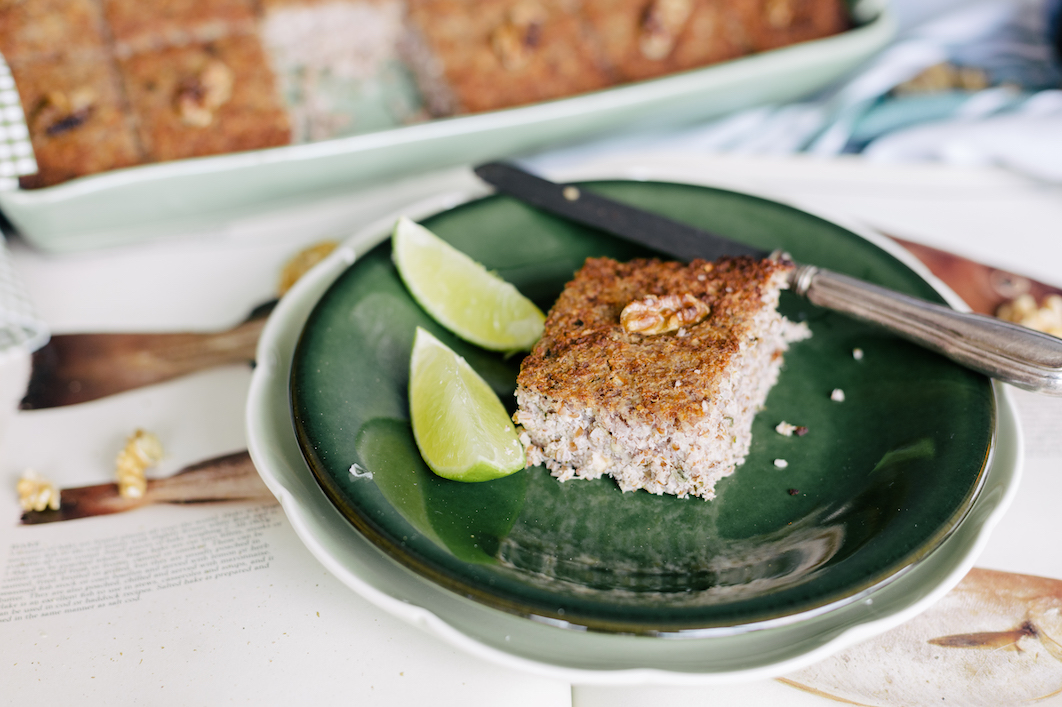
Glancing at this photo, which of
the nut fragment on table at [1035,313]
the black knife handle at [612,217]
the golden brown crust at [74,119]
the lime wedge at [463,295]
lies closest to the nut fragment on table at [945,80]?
the nut fragment on table at [1035,313]

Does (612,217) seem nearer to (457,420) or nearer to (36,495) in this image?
(457,420)

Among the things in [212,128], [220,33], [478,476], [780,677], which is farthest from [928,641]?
[220,33]

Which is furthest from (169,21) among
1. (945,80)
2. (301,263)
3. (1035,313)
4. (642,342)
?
(945,80)

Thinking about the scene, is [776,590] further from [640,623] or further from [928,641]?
[928,641]

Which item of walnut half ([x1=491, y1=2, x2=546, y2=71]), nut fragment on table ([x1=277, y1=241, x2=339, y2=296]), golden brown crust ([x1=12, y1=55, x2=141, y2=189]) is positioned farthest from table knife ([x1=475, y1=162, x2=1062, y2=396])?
golden brown crust ([x1=12, y1=55, x2=141, y2=189])

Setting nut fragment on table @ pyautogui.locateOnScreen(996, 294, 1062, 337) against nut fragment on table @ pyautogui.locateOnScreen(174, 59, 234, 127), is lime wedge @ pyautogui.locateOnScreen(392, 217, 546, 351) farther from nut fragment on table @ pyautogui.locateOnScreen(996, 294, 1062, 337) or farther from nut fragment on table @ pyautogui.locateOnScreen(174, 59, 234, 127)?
nut fragment on table @ pyautogui.locateOnScreen(996, 294, 1062, 337)
